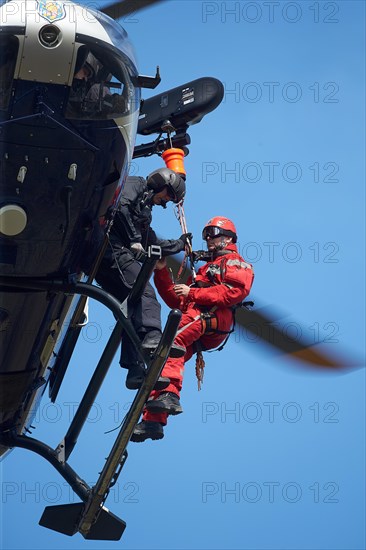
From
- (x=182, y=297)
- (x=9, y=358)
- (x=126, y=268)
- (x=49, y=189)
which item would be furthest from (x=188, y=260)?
(x=49, y=189)

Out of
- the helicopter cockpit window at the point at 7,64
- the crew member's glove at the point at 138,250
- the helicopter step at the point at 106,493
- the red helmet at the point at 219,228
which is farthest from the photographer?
the red helmet at the point at 219,228

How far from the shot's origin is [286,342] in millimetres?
9828

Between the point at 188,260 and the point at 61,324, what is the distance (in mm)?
2534

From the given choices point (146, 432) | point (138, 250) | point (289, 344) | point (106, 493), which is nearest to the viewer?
point (106, 493)

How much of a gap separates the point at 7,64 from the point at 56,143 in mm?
617

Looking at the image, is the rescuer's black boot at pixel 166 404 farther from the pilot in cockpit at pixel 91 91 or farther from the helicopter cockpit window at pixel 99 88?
the pilot in cockpit at pixel 91 91

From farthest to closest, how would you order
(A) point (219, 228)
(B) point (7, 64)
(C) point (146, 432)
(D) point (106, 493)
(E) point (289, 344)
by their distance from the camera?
(A) point (219, 228)
(E) point (289, 344)
(C) point (146, 432)
(D) point (106, 493)
(B) point (7, 64)

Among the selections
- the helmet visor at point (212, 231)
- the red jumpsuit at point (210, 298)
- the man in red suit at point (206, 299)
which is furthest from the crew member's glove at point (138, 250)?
the helmet visor at point (212, 231)

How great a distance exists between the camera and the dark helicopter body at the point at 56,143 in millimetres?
6691

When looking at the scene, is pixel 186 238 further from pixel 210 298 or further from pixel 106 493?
pixel 106 493

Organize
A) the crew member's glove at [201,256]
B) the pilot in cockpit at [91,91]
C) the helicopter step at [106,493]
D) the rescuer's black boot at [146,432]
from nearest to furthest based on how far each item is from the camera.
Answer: the pilot in cockpit at [91,91] → the helicopter step at [106,493] → the rescuer's black boot at [146,432] → the crew member's glove at [201,256]

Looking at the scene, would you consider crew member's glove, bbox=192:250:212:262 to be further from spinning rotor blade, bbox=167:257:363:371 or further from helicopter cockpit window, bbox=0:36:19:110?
helicopter cockpit window, bbox=0:36:19:110

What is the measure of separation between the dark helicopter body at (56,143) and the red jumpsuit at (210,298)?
7.81ft

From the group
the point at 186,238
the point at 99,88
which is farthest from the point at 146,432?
the point at 99,88
